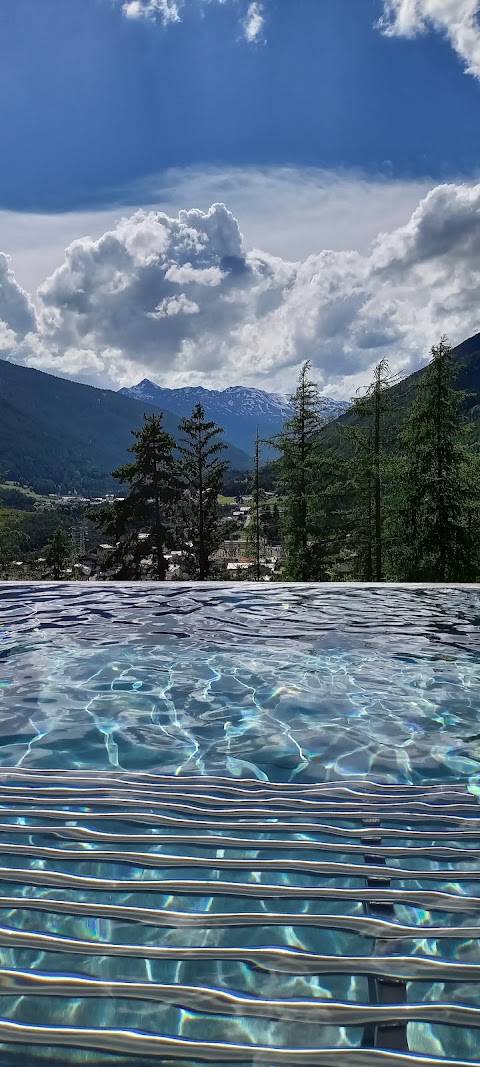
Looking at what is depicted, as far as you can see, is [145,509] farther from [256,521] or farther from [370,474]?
[370,474]

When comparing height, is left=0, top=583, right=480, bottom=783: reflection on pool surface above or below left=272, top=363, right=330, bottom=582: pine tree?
below

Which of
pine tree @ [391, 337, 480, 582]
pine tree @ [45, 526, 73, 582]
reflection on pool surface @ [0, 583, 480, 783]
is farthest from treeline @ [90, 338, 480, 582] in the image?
pine tree @ [45, 526, 73, 582]

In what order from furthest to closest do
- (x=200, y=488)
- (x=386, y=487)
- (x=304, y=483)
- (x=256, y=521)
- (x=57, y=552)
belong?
(x=57, y=552) → (x=256, y=521) → (x=200, y=488) → (x=304, y=483) → (x=386, y=487)

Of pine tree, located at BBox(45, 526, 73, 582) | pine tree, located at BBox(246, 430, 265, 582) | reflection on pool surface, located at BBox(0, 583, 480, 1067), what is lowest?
reflection on pool surface, located at BBox(0, 583, 480, 1067)

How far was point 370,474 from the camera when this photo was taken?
1683 cm

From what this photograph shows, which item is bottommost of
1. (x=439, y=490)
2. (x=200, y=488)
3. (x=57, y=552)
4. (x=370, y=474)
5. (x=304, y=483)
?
(x=57, y=552)

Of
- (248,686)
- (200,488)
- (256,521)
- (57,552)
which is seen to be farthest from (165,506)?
(248,686)

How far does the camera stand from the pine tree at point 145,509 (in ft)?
63.4

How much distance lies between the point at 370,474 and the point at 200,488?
6.05 metres

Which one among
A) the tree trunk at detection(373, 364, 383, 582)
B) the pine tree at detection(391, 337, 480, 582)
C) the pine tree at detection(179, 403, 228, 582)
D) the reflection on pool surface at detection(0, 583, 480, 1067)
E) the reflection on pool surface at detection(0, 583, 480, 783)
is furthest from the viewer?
the pine tree at detection(179, 403, 228, 582)

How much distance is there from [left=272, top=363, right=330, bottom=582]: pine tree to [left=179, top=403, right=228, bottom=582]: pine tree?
336cm

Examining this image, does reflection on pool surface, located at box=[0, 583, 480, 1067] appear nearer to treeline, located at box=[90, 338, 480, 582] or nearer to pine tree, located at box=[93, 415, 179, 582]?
treeline, located at box=[90, 338, 480, 582]

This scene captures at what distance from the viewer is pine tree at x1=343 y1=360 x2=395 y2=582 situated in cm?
1617

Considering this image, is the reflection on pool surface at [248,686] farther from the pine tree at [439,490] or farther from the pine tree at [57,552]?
the pine tree at [57,552]
